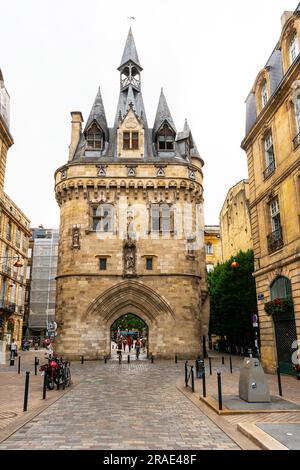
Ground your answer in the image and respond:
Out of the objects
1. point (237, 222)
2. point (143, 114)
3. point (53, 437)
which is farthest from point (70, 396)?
point (237, 222)

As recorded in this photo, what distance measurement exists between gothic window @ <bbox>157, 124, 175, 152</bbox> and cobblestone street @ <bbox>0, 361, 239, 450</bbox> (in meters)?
21.0

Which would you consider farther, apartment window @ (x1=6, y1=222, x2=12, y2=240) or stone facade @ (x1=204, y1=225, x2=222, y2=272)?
stone facade @ (x1=204, y1=225, x2=222, y2=272)

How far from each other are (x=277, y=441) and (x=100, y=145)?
26.1 metres

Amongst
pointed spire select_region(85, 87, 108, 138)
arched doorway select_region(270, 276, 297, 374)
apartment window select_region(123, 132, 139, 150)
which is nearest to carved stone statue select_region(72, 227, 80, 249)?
apartment window select_region(123, 132, 139, 150)

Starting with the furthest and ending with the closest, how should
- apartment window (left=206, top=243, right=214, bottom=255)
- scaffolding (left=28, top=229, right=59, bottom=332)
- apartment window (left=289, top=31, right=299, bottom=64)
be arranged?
apartment window (left=206, top=243, right=214, bottom=255)
scaffolding (left=28, top=229, right=59, bottom=332)
apartment window (left=289, top=31, right=299, bottom=64)

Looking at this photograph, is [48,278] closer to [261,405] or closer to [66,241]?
[66,241]

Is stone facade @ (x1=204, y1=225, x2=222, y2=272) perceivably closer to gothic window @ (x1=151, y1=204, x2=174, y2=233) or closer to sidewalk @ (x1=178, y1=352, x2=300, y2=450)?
gothic window @ (x1=151, y1=204, x2=174, y2=233)

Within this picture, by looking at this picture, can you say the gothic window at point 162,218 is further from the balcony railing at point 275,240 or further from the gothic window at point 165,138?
the balcony railing at point 275,240

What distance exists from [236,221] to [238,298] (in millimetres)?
12520

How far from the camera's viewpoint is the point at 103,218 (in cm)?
2659

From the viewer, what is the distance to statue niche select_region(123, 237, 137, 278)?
25.6 meters

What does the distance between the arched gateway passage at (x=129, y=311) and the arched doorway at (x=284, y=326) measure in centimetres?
996

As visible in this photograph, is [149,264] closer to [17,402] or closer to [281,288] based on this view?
[281,288]

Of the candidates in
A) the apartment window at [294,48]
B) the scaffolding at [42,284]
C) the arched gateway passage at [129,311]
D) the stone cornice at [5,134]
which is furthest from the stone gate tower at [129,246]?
the scaffolding at [42,284]
